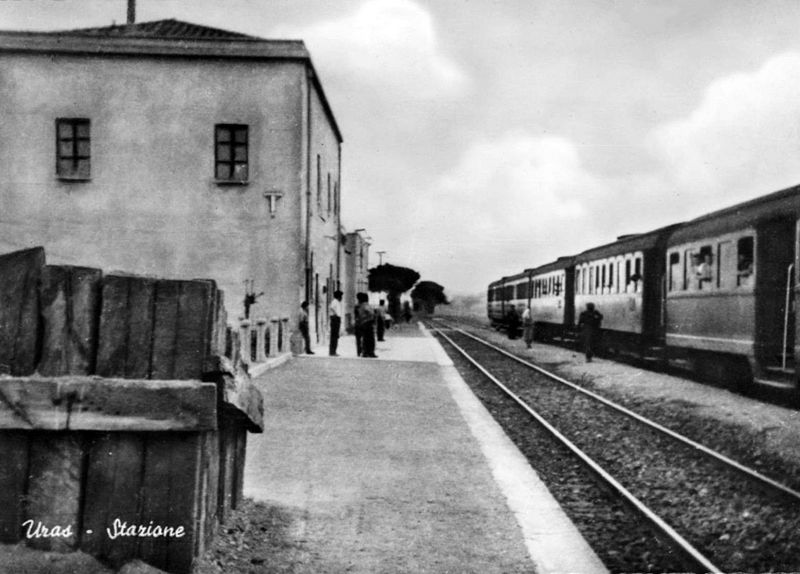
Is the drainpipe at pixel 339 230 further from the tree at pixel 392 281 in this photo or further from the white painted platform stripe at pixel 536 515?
the white painted platform stripe at pixel 536 515

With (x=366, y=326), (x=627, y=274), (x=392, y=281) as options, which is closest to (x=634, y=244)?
(x=627, y=274)

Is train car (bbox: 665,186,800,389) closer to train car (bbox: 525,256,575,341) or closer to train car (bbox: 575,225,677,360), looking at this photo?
train car (bbox: 575,225,677,360)

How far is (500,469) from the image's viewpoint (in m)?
7.58

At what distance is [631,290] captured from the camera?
2117cm

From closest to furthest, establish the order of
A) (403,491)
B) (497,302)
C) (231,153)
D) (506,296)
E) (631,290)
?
1. (403,491)
2. (631,290)
3. (231,153)
4. (506,296)
5. (497,302)

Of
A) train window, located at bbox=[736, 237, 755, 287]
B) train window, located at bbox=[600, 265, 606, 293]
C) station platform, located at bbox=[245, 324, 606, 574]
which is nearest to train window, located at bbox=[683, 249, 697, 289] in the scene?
train window, located at bbox=[736, 237, 755, 287]

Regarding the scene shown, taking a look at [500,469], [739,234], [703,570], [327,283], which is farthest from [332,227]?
[703,570]

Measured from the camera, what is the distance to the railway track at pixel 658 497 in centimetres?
569

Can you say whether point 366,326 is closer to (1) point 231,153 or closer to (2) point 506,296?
(1) point 231,153

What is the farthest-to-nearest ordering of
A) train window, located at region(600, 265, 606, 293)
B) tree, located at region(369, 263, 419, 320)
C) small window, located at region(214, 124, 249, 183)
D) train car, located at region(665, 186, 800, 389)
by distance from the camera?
tree, located at region(369, 263, 419, 320) → train window, located at region(600, 265, 606, 293) → small window, located at region(214, 124, 249, 183) → train car, located at region(665, 186, 800, 389)

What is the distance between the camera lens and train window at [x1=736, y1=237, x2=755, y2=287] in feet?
44.1

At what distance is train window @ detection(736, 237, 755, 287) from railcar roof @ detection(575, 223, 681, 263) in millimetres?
5178

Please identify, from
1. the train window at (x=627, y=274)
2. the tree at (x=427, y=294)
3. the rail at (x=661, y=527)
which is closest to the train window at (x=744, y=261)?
the rail at (x=661, y=527)

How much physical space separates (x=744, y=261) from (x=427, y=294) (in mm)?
101572
